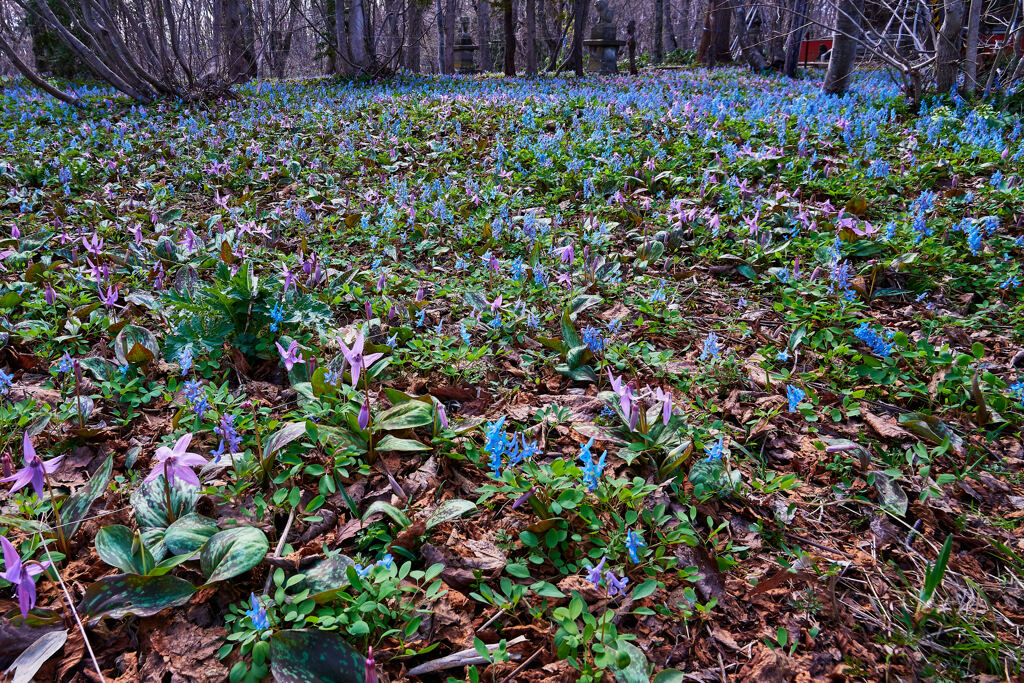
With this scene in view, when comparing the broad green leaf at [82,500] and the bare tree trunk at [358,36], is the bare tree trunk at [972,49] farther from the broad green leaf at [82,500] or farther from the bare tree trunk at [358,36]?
the bare tree trunk at [358,36]

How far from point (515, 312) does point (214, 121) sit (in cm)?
758

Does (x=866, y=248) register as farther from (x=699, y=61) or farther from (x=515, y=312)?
(x=699, y=61)

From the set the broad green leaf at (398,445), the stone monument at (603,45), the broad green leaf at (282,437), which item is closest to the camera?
the broad green leaf at (282,437)

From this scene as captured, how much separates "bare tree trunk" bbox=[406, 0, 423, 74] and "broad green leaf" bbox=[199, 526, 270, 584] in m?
16.3

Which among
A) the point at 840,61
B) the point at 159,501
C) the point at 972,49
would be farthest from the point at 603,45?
the point at 159,501

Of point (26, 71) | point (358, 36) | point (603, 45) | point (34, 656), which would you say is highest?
point (603, 45)

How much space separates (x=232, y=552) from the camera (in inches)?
57.8

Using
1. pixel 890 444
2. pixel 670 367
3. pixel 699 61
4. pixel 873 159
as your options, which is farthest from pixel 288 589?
pixel 699 61

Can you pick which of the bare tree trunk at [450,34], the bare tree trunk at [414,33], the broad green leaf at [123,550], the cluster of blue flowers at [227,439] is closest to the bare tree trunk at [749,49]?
the bare tree trunk at [414,33]

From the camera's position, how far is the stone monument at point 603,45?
1819 centimetres

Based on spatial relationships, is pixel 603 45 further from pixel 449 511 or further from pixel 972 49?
pixel 449 511

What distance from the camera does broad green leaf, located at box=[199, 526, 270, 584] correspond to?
4.71 feet

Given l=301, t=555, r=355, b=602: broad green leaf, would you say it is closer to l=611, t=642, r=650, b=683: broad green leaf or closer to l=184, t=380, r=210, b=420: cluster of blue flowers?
l=611, t=642, r=650, b=683: broad green leaf

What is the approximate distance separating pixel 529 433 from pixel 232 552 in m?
1.05
